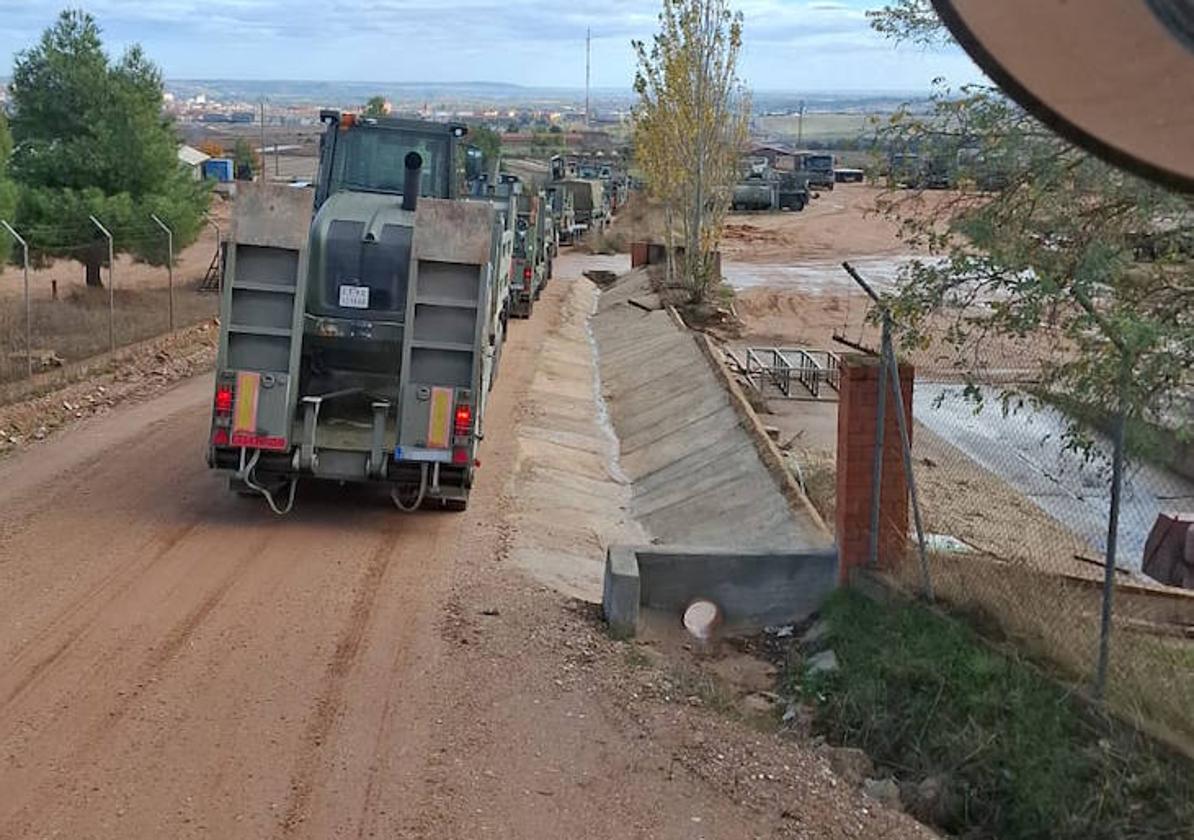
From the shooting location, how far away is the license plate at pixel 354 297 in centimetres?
1289

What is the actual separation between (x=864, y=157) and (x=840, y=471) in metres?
2.38

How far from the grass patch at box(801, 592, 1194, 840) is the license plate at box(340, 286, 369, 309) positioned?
5.68 meters

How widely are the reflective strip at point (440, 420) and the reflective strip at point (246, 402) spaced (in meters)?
1.54

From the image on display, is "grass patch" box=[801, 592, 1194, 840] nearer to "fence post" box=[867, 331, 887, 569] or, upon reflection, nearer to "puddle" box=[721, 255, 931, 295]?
"fence post" box=[867, 331, 887, 569]

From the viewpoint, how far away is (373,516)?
43.4 feet

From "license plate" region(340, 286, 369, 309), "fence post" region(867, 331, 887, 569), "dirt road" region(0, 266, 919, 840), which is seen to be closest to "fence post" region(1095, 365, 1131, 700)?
"dirt road" region(0, 266, 919, 840)

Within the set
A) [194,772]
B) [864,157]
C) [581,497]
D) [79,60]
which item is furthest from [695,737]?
[79,60]

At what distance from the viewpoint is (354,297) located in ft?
42.3

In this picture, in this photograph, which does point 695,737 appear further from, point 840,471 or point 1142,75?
point 1142,75

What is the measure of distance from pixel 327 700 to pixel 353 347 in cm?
549

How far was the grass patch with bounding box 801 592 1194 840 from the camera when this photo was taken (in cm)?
663

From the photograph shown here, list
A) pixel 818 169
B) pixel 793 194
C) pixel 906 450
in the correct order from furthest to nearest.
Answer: pixel 818 169 → pixel 793 194 → pixel 906 450

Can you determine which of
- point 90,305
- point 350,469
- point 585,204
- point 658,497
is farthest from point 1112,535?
point 585,204

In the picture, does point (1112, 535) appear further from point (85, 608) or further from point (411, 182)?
point (411, 182)
